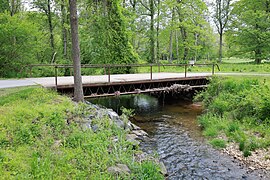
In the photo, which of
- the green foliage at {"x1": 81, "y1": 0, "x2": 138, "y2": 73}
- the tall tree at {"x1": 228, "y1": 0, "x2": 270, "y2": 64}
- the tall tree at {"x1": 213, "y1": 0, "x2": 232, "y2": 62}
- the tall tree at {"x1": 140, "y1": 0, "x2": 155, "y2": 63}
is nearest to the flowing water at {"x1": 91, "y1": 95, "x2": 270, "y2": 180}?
the green foliage at {"x1": 81, "y1": 0, "x2": 138, "y2": 73}

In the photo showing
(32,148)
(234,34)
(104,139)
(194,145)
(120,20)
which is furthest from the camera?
(234,34)

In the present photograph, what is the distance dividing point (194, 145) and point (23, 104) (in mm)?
6183

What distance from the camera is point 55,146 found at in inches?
218

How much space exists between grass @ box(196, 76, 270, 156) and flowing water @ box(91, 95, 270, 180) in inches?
26.8

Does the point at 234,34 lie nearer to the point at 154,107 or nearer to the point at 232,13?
the point at 232,13

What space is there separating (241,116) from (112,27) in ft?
41.7

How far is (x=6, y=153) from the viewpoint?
→ 470 centimetres

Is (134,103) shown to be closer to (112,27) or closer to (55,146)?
(112,27)

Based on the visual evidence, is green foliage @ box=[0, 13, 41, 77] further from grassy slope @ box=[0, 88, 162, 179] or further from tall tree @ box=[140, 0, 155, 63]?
tall tree @ box=[140, 0, 155, 63]

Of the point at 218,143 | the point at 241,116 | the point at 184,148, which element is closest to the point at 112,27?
the point at 241,116

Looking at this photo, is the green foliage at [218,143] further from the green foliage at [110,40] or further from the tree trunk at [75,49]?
the green foliage at [110,40]

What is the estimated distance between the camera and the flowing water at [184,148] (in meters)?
6.43

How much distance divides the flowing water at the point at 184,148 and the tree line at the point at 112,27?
7.13 meters

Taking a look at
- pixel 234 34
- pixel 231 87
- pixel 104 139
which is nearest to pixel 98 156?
pixel 104 139
